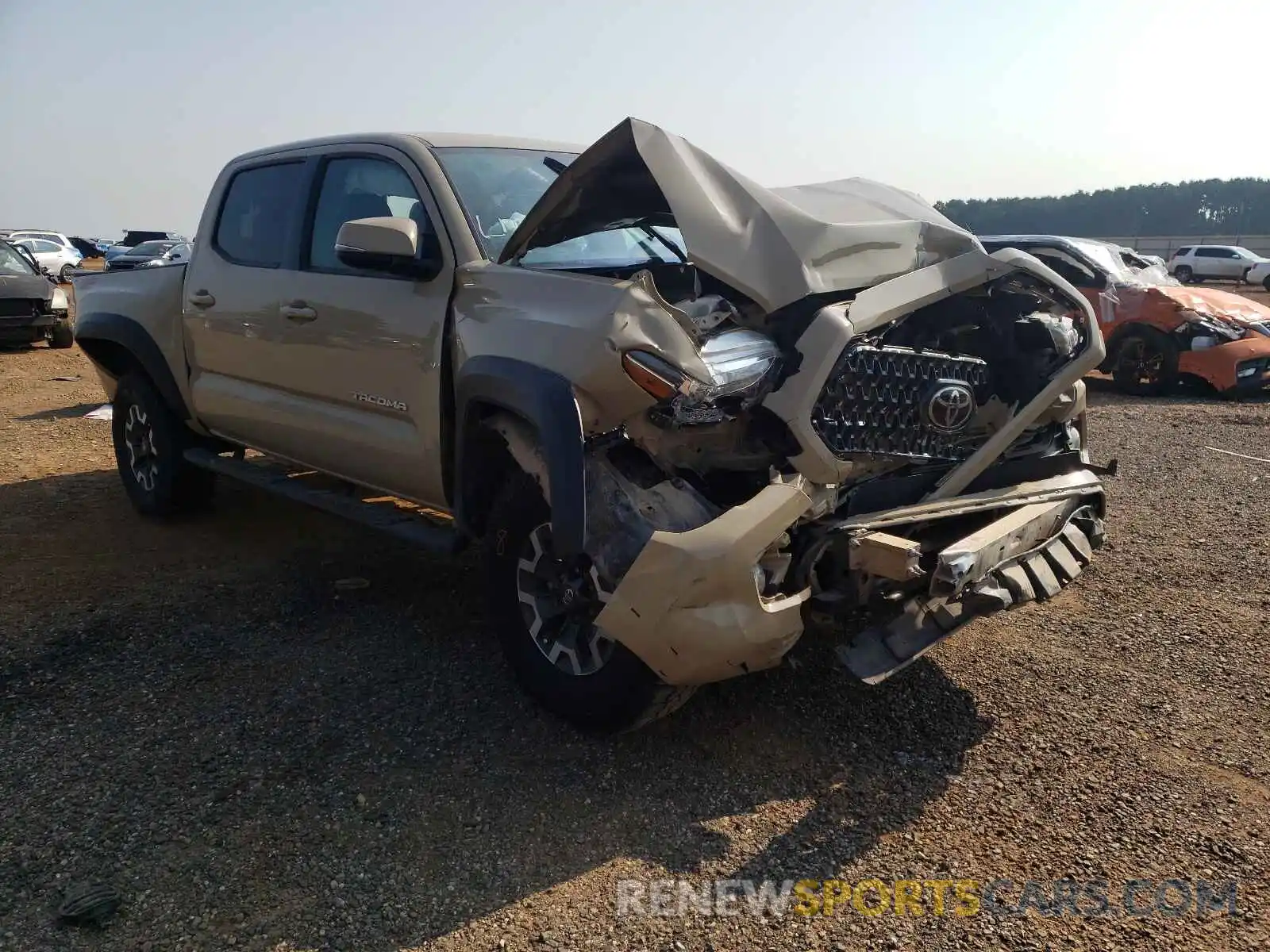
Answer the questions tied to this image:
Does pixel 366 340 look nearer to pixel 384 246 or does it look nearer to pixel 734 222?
pixel 384 246

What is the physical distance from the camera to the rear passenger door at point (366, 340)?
372 centimetres

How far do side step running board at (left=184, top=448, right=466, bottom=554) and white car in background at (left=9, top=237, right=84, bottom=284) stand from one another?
31094mm

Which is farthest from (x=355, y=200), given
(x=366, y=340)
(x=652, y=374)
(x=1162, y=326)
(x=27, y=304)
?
(x=27, y=304)

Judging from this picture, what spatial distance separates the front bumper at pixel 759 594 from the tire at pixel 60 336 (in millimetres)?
15156

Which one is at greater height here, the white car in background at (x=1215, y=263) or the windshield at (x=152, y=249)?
the white car in background at (x=1215, y=263)

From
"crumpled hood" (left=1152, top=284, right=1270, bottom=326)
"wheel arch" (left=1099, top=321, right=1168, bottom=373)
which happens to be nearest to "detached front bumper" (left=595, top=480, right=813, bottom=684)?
"wheel arch" (left=1099, top=321, right=1168, bottom=373)

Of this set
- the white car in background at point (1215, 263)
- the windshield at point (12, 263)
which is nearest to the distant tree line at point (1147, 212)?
the white car in background at point (1215, 263)

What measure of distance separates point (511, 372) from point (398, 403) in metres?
0.93

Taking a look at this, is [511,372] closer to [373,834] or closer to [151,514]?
[373,834]

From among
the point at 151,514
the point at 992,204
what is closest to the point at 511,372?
the point at 151,514

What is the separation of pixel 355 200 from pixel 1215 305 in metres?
9.46

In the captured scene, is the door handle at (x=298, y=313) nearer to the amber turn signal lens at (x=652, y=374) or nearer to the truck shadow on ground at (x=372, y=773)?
the truck shadow on ground at (x=372, y=773)

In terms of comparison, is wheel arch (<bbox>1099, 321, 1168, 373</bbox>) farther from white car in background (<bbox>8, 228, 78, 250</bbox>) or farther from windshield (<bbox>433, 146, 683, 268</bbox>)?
white car in background (<bbox>8, 228, 78, 250</bbox>)

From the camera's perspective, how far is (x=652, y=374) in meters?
2.79
